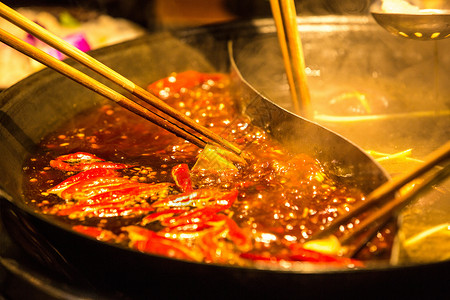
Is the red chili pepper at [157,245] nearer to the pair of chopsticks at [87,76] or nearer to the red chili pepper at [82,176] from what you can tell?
the red chili pepper at [82,176]

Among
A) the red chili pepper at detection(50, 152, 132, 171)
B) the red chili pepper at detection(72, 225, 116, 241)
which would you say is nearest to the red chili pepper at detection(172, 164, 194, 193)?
the red chili pepper at detection(50, 152, 132, 171)

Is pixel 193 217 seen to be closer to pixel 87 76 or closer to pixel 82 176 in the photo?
pixel 82 176

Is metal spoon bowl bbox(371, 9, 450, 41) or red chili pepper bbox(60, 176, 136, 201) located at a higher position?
metal spoon bowl bbox(371, 9, 450, 41)

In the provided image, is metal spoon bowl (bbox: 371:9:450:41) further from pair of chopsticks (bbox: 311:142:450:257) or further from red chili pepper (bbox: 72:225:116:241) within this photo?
red chili pepper (bbox: 72:225:116:241)

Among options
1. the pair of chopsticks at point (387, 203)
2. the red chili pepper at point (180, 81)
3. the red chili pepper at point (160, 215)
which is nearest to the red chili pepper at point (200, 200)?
the red chili pepper at point (160, 215)

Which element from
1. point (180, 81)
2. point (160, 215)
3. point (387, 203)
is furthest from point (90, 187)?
point (180, 81)

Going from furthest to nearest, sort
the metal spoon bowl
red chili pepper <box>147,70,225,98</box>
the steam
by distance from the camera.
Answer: red chili pepper <box>147,70,225,98</box>, the steam, the metal spoon bowl

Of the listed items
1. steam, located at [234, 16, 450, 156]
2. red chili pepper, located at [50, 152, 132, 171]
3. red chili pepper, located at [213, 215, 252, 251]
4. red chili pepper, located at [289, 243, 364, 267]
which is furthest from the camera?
steam, located at [234, 16, 450, 156]
